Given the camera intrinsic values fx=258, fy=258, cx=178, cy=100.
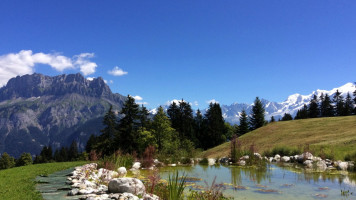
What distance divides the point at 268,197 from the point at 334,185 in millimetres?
4702

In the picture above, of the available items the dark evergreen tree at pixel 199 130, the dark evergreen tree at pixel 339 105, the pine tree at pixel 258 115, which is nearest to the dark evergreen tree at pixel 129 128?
the dark evergreen tree at pixel 199 130

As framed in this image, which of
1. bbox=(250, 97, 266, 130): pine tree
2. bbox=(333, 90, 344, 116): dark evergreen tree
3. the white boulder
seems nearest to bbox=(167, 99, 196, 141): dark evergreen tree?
bbox=(250, 97, 266, 130): pine tree

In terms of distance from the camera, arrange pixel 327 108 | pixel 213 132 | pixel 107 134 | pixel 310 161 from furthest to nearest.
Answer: pixel 327 108 < pixel 213 132 < pixel 107 134 < pixel 310 161

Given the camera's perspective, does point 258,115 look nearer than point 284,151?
No

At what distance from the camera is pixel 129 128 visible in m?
35.2

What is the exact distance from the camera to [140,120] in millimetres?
37281

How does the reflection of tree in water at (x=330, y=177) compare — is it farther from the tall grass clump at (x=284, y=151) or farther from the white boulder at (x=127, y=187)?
the white boulder at (x=127, y=187)

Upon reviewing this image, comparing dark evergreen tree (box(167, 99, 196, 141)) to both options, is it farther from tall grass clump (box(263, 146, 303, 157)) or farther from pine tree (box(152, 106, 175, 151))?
tall grass clump (box(263, 146, 303, 157))

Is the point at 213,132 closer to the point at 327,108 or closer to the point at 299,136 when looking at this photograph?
the point at 299,136

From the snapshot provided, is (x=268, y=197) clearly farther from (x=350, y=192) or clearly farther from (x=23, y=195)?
(x=23, y=195)

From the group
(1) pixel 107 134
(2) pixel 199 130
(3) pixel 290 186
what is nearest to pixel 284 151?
(3) pixel 290 186

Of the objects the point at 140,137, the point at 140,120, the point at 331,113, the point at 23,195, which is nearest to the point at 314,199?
the point at 23,195

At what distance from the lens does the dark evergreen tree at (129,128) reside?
34.9 metres

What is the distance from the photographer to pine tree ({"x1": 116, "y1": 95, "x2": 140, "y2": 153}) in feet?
115
